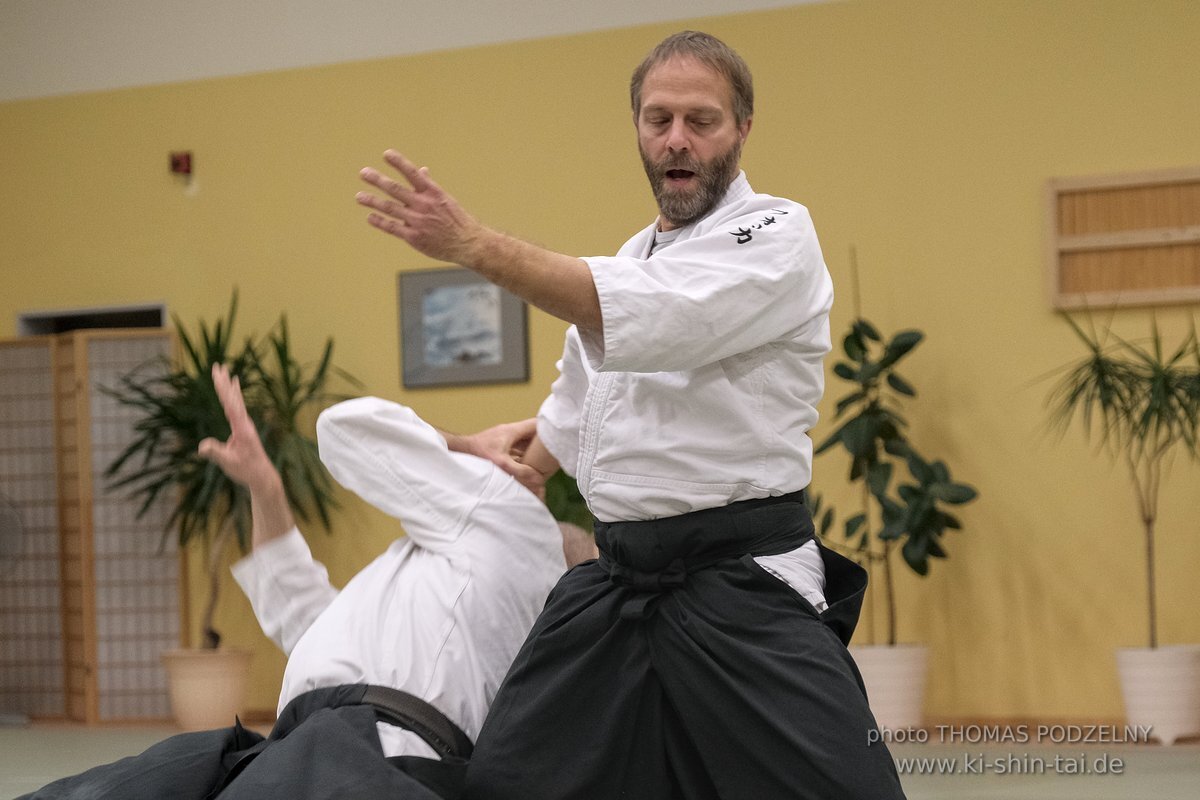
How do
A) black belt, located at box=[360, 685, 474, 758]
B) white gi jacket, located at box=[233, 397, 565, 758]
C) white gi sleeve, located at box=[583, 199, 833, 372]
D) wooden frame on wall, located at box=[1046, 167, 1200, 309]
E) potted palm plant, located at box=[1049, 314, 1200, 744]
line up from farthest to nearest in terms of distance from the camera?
wooden frame on wall, located at box=[1046, 167, 1200, 309]
potted palm plant, located at box=[1049, 314, 1200, 744]
white gi jacket, located at box=[233, 397, 565, 758]
black belt, located at box=[360, 685, 474, 758]
white gi sleeve, located at box=[583, 199, 833, 372]

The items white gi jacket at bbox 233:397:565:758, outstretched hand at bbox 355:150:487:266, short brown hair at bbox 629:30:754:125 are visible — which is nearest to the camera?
outstretched hand at bbox 355:150:487:266

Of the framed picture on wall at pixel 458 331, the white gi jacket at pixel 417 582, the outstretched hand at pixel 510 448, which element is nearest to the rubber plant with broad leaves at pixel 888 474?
the framed picture on wall at pixel 458 331

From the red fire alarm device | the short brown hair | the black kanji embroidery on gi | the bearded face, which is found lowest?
the black kanji embroidery on gi

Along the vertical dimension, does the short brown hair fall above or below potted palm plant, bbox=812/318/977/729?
above

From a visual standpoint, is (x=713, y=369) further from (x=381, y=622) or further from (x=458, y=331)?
(x=458, y=331)

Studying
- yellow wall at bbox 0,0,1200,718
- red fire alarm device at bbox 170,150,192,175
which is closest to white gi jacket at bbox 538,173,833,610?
yellow wall at bbox 0,0,1200,718

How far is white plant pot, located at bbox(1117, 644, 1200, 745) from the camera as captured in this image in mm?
5277

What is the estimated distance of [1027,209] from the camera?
598 cm

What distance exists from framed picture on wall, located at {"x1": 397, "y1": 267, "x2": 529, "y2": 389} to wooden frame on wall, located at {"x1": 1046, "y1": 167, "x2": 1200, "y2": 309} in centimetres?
245

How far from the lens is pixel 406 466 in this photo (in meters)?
2.81

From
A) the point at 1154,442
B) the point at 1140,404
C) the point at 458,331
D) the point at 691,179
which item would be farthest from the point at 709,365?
the point at 458,331

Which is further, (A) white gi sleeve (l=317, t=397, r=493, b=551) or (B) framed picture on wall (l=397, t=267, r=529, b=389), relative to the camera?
(B) framed picture on wall (l=397, t=267, r=529, b=389)

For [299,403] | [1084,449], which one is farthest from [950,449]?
[299,403]

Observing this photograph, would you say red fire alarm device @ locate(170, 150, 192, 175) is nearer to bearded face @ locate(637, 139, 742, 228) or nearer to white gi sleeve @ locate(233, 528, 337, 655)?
white gi sleeve @ locate(233, 528, 337, 655)
